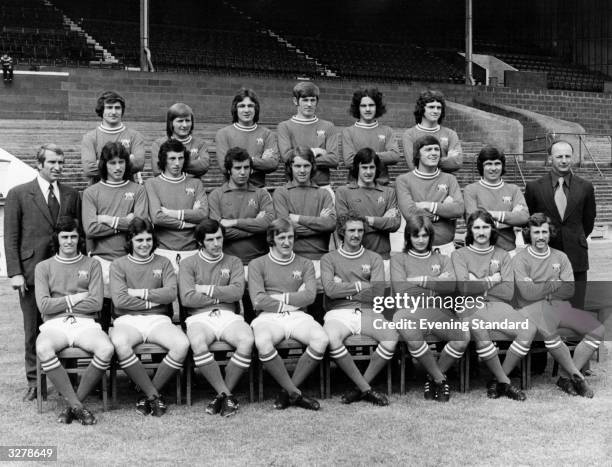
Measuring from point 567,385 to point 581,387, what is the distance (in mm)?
106

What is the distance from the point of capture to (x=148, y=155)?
16.2 m

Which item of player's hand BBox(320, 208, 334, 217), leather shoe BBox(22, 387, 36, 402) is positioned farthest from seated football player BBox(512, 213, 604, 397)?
leather shoe BBox(22, 387, 36, 402)

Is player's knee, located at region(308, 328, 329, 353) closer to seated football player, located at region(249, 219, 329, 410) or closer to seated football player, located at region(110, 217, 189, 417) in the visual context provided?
seated football player, located at region(249, 219, 329, 410)

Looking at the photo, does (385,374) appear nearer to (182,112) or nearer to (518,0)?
(182,112)

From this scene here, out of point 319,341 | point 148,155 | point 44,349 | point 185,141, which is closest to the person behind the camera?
point 44,349

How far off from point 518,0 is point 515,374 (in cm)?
2830

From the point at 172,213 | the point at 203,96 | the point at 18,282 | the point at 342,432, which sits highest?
the point at 203,96

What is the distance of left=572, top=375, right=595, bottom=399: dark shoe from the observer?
231 inches

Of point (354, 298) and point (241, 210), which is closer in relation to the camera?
point (354, 298)

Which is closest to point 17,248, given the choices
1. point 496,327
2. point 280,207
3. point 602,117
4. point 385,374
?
point 280,207

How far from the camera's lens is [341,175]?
17.5 meters

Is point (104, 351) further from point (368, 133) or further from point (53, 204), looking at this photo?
point (368, 133)

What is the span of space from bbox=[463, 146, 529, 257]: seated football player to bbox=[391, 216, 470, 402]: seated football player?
577mm

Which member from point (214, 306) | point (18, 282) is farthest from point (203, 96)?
point (214, 306)
